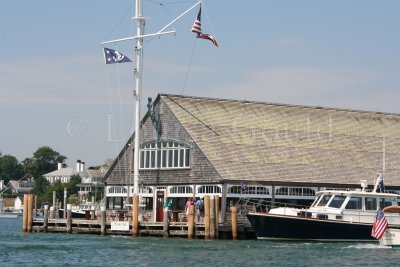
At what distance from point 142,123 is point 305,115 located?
11.5 metres

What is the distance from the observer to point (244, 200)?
5600cm

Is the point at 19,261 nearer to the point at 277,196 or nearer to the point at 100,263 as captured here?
the point at 100,263

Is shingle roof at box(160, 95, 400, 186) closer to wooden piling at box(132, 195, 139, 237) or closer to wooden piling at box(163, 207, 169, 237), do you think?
wooden piling at box(163, 207, 169, 237)

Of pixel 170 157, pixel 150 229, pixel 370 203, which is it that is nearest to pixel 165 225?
pixel 150 229

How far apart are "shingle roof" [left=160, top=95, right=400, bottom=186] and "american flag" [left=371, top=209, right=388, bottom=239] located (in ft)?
36.0

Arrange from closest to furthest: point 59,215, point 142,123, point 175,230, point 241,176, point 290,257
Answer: point 290,257
point 175,230
point 241,176
point 142,123
point 59,215

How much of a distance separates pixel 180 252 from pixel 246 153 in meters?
15.9

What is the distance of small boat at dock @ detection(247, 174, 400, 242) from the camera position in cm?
5050

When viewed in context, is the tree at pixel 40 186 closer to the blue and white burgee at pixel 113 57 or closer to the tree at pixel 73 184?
the tree at pixel 73 184

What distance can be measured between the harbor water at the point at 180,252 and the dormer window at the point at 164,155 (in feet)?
25.5

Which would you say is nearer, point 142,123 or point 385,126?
point 142,123

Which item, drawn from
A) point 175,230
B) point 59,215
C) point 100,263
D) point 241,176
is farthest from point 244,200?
point 59,215

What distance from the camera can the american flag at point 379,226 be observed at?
1858 inches

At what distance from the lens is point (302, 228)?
5044 centimetres
